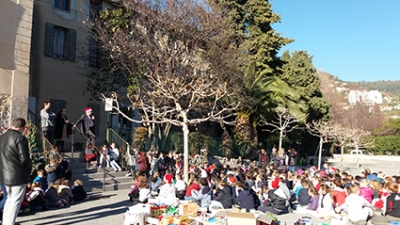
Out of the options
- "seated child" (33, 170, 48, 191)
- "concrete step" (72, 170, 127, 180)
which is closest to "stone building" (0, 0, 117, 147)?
"concrete step" (72, 170, 127, 180)

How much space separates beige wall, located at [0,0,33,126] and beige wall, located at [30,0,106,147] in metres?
5.50

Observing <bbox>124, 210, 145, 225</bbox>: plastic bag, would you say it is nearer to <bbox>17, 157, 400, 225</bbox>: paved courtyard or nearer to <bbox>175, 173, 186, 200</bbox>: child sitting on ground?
<bbox>17, 157, 400, 225</bbox>: paved courtyard

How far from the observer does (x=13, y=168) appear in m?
6.41

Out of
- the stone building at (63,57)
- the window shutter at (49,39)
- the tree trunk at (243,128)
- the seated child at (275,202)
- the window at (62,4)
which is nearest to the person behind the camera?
the seated child at (275,202)

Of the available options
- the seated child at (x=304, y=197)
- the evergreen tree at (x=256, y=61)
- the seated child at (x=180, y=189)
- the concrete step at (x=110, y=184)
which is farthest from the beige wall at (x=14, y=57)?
the evergreen tree at (x=256, y=61)

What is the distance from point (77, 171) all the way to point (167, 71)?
6.95m

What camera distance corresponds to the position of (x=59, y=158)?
12203mm

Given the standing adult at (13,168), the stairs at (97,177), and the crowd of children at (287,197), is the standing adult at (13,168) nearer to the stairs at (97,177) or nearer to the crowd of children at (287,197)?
the crowd of children at (287,197)

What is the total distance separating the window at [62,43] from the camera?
1842 centimetres

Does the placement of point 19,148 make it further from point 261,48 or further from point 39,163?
point 261,48

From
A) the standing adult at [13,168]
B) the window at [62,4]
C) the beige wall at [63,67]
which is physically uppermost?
the window at [62,4]

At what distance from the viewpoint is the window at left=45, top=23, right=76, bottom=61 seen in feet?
60.4

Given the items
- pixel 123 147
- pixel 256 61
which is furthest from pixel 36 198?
pixel 256 61

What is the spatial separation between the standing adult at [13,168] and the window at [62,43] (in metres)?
12.7
